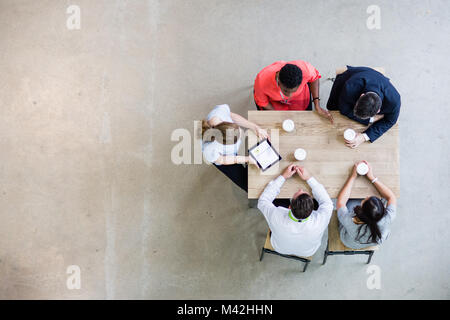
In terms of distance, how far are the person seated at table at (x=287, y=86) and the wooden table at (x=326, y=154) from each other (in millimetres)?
130

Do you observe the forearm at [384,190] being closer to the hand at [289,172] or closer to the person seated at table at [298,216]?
the person seated at table at [298,216]

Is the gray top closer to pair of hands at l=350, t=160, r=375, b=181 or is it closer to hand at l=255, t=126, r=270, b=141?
pair of hands at l=350, t=160, r=375, b=181

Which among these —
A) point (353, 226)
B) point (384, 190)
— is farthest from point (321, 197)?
point (384, 190)

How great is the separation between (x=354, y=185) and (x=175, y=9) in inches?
98.3

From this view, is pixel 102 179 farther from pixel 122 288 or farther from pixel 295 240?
pixel 295 240

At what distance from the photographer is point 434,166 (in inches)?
119

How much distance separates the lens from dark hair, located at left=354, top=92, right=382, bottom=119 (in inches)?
77.9

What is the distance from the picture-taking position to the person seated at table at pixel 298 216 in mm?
2061

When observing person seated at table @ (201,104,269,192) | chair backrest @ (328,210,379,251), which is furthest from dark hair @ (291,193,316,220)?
chair backrest @ (328,210,379,251)

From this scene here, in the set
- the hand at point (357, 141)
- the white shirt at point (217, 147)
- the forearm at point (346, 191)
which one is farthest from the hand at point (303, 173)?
the white shirt at point (217, 147)

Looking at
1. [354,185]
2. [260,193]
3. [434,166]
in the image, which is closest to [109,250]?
[260,193]

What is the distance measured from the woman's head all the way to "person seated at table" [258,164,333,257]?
47 cm

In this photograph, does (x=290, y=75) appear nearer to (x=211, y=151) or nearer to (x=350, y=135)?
(x=350, y=135)

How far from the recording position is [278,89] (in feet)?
7.55
